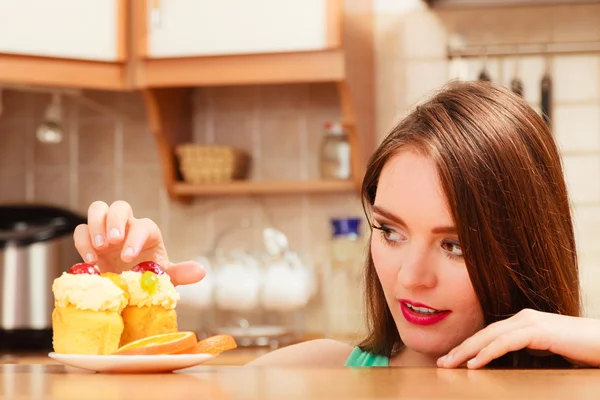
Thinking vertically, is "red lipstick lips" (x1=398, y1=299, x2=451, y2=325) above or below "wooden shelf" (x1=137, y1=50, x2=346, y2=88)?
below

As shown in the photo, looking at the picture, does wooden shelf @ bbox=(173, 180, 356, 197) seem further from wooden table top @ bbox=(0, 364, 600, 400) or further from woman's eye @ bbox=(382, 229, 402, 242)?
wooden table top @ bbox=(0, 364, 600, 400)

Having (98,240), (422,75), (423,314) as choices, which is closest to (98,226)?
(98,240)

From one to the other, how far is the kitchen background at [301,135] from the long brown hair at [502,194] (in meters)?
1.21

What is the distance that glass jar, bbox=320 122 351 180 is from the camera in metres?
2.36

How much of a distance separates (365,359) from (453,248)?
10.4 inches

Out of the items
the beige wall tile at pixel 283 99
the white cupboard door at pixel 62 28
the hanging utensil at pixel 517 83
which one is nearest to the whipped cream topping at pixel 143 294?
the white cupboard door at pixel 62 28

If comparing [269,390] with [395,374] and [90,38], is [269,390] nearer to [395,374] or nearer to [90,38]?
[395,374]

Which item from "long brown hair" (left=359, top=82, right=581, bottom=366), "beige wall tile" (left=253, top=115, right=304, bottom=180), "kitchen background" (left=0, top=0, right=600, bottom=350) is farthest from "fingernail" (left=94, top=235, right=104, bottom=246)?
"beige wall tile" (left=253, top=115, right=304, bottom=180)

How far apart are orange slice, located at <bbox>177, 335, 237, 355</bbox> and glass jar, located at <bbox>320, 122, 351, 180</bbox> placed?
1.58m

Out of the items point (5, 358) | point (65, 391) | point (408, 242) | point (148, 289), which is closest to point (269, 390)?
point (65, 391)

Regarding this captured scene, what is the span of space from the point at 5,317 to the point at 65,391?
1.74 meters

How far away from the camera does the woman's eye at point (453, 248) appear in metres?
0.98

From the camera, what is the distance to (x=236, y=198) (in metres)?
2.55

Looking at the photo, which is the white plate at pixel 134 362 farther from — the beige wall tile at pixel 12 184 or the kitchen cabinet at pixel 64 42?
the beige wall tile at pixel 12 184
